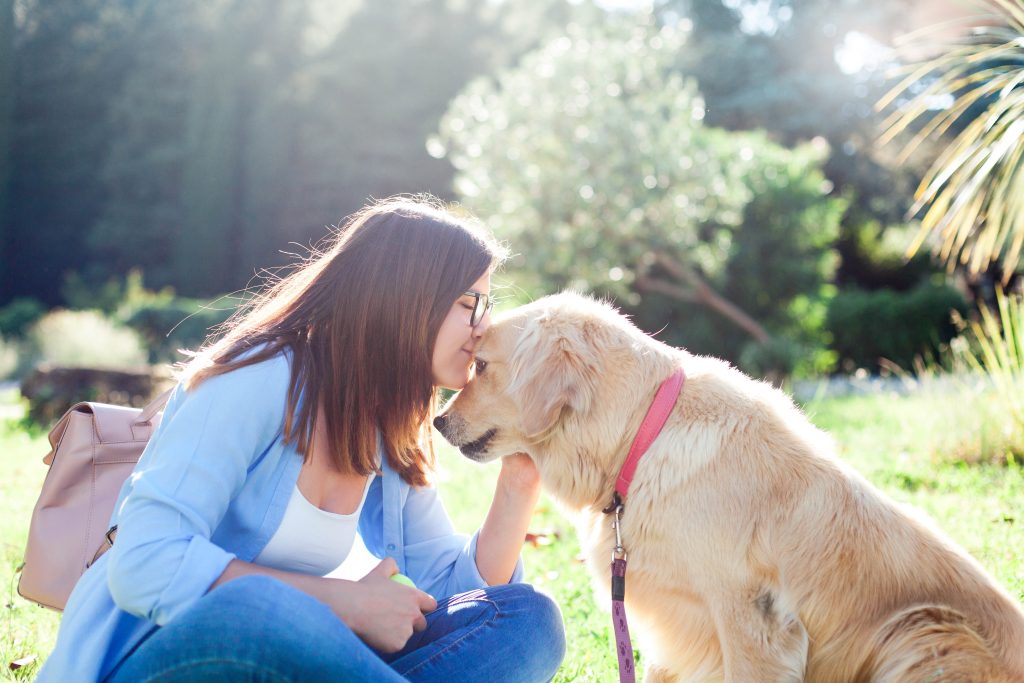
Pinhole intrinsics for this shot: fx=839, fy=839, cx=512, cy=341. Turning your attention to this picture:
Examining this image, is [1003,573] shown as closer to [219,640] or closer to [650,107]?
[219,640]

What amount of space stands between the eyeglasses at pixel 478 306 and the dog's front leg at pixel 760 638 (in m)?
1.12

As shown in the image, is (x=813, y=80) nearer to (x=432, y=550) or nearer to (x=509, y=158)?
(x=509, y=158)

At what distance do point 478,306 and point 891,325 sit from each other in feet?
45.9

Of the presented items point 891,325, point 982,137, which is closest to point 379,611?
point 982,137

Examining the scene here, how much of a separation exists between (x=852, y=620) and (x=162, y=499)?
1888mm

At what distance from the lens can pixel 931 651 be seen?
2217mm

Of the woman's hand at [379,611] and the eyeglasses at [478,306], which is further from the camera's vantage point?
the eyeglasses at [478,306]

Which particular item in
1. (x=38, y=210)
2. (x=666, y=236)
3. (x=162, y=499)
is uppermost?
(x=162, y=499)

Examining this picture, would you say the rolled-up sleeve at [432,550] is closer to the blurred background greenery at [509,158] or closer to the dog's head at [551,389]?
the dog's head at [551,389]

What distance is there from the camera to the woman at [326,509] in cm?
189

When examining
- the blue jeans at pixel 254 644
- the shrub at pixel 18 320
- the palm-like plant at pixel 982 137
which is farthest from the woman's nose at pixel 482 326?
the shrub at pixel 18 320

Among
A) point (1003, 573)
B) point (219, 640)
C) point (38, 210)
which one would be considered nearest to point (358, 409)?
point (219, 640)

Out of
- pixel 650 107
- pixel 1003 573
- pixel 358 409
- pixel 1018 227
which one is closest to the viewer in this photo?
pixel 358 409

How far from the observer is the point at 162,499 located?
1.92 metres
